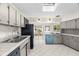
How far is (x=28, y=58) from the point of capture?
694mm

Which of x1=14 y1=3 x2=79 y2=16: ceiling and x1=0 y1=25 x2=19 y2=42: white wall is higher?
x1=14 y1=3 x2=79 y2=16: ceiling

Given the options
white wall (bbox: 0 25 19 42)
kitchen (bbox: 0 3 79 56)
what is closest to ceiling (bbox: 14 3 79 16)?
kitchen (bbox: 0 3 79 56)

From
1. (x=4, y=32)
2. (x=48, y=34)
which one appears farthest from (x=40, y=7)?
(x=48, y=34)

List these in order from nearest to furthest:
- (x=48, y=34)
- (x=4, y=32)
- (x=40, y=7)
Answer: (x=4, y=32), (x=40, y=7), (x=48, y=34)

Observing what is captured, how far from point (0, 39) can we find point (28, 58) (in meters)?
2.49

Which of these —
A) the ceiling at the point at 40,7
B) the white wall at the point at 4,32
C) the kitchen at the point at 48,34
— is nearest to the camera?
the white wall at the point at 4,32

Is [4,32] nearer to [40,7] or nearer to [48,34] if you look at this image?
[40,7]

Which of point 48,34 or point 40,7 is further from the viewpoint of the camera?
point 48,34

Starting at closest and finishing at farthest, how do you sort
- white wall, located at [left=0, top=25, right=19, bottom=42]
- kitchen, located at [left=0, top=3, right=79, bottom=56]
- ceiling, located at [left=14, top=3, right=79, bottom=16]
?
1. white wall, located at [left=0, top=25, right=19, bottom=42]
2. kitchen, located at [left=0, top=3, right=79, bottom=56]
3. ceiling, located at [left=14, top=3, right=79, bottom=16]

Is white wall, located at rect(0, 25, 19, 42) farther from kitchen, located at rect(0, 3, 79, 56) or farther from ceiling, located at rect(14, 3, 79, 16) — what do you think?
ceiling, located at rect(14, 3, 79, 16)

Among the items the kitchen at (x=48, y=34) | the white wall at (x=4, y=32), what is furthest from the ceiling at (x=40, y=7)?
the white wall at (x=4, y=32)

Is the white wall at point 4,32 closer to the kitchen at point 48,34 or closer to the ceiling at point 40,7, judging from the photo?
the kitchen at point 48,34

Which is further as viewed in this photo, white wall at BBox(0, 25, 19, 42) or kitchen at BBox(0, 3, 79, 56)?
kitchen at BBox(0, 3, 79, 56)

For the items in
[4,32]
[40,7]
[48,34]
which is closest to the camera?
[4,32]
